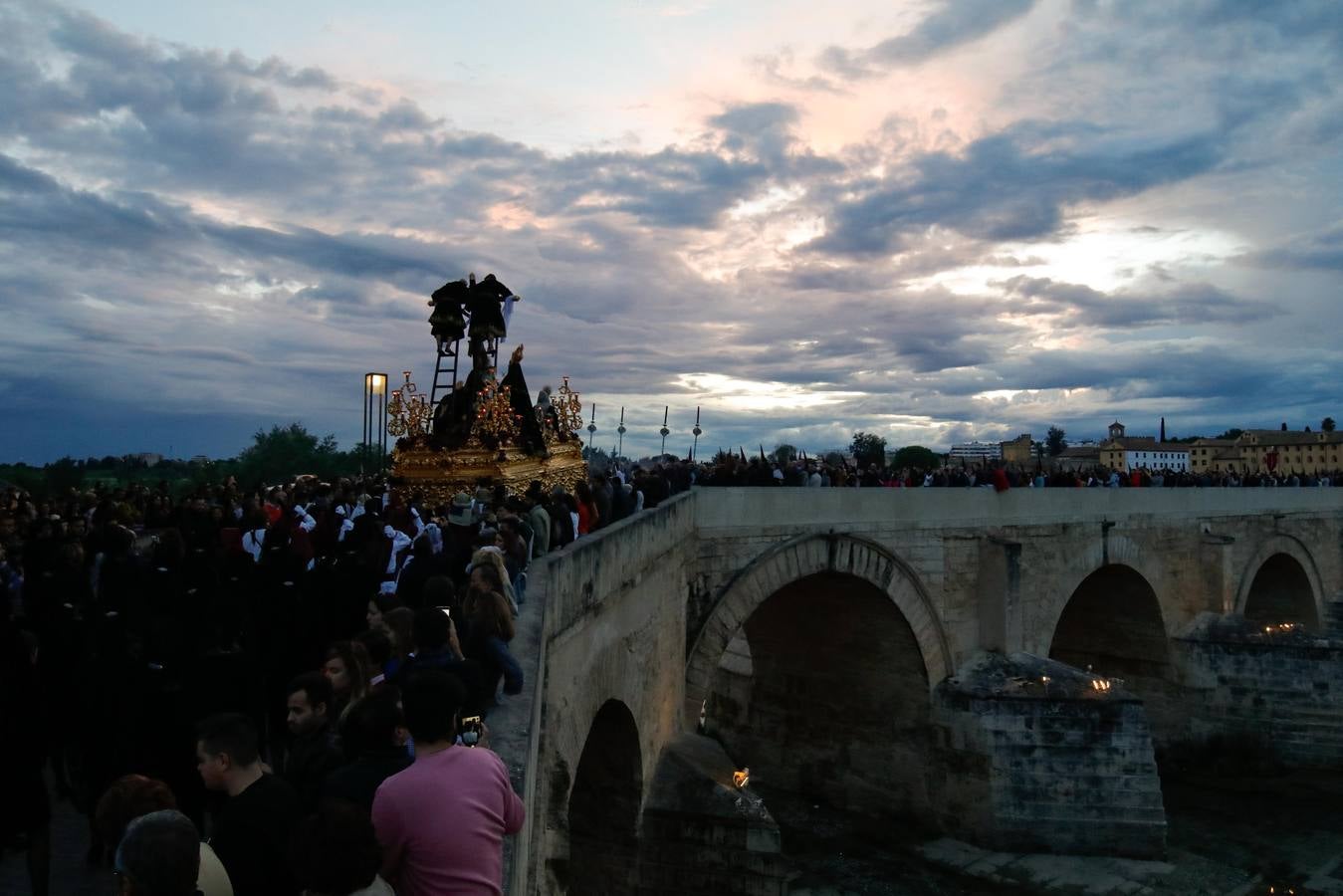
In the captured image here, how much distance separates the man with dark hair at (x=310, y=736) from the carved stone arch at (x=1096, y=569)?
16.0 metres

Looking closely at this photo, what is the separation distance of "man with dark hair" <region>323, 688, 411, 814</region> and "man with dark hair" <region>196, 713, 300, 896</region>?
5.3 inches

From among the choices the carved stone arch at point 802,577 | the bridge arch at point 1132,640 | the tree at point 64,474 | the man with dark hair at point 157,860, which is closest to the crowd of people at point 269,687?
the man with dark hair at point 157,860

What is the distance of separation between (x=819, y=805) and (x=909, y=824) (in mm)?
1722

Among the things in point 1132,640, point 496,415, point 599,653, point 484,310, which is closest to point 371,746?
point 599,653

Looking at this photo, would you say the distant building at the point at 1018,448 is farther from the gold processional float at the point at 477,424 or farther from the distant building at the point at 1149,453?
the gold processional float at the point at 477,424

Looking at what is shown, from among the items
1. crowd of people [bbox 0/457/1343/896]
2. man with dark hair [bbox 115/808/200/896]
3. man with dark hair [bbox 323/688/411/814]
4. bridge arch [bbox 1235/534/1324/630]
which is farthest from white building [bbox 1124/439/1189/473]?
man with dark hair [bbox 115/808/200/896]

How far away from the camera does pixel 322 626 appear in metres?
6.35

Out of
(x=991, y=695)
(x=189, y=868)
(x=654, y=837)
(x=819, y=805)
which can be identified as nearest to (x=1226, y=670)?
(x=991, y=695)

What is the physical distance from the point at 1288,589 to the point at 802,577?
20.0 meters

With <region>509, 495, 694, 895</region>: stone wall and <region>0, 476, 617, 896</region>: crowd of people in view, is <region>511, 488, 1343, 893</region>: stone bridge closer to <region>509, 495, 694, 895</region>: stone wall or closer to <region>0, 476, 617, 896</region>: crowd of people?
<region>509, 495, 694, 895</region>: stone wall

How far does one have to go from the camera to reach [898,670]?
1573 centimetres

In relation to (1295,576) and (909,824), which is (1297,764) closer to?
(1295,576)

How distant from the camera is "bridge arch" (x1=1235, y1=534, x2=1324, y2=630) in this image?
25688 mm

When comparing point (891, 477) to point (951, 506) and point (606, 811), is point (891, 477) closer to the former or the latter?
point (951, 506)
